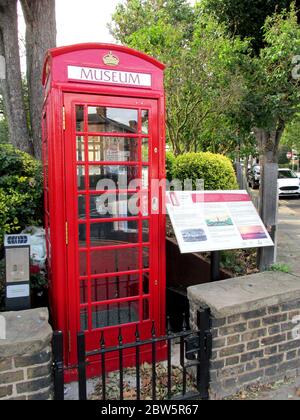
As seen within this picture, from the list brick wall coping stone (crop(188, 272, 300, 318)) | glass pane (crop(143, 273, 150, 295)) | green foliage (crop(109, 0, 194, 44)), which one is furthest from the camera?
green foliage (crop(109, 0, 194, 44))

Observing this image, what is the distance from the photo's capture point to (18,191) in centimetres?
410

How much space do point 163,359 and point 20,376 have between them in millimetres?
1622

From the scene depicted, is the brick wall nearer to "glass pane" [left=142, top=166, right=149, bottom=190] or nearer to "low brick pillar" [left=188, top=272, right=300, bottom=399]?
"low brick pillar" [left=188, top=272, right=300, bottom=399]

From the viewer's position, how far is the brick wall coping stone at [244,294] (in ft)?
9.29

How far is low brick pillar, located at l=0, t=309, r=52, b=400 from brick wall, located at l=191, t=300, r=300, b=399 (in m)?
1.30

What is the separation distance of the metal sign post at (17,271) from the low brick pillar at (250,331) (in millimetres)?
1517

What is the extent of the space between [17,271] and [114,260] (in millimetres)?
899

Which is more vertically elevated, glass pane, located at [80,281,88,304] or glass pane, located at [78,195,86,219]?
glass pane, located at [78,195,86,219]

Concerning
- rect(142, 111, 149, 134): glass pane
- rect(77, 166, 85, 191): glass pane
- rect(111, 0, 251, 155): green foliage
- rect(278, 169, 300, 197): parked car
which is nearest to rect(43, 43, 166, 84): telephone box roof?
rect(142, 111, 149, 134): glass pane

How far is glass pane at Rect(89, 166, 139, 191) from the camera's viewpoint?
316 centimetres

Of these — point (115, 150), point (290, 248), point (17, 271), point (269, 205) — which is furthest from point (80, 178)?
point (290, 248)

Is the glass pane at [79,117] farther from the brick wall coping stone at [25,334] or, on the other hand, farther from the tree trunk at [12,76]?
the tree trunk at [12,76]
